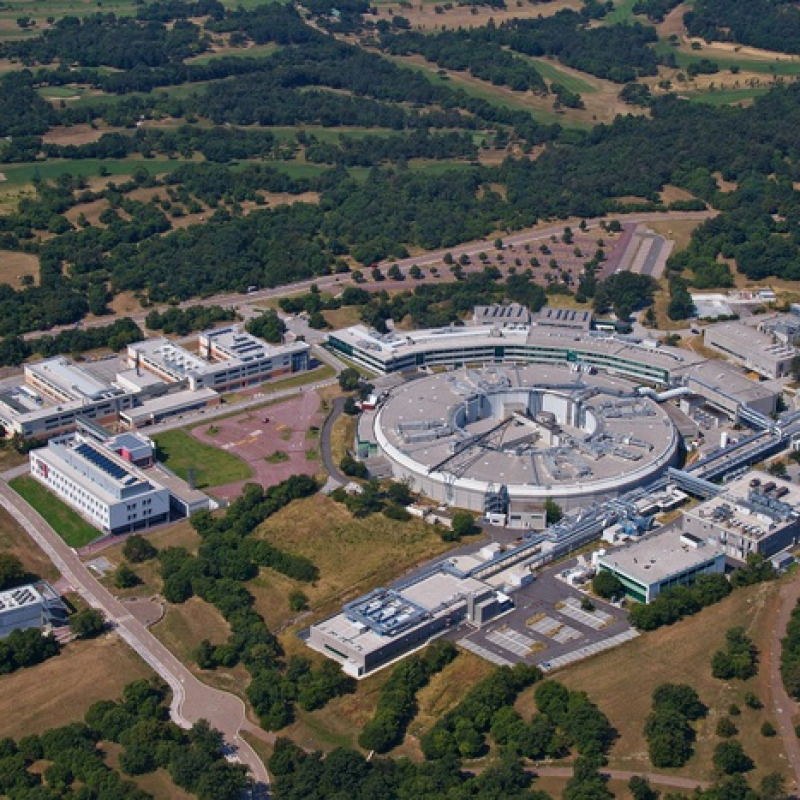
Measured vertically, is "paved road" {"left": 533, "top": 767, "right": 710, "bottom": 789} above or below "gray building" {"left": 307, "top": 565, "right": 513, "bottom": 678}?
above

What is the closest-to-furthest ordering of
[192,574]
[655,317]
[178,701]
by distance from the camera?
[178,701] < [192,574] < [655,317]

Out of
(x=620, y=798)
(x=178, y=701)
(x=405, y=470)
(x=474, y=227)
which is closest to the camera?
(x=620, y=798)

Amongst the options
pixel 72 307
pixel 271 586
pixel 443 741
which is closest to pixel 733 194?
pixel 72 307

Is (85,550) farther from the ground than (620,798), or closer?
closer

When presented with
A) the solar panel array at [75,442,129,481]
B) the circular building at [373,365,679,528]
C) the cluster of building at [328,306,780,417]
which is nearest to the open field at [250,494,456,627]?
the circular building at [373,365,679,528]

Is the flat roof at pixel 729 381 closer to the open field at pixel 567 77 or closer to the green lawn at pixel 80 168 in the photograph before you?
the green lawn at pixel 80 168

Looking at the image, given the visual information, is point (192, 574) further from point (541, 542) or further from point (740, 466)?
point (740, 466)

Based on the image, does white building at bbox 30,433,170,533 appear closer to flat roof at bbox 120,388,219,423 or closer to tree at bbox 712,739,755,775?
flat roof at bbox 120,388,219,423
